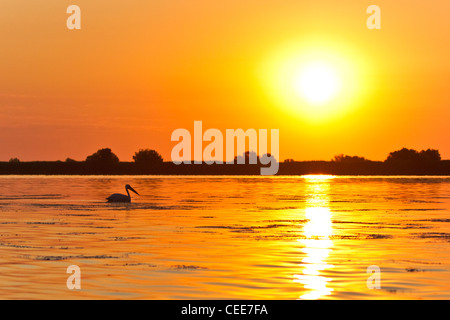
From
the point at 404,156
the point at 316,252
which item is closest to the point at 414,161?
the point at 404,156

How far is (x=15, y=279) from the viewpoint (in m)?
18.1

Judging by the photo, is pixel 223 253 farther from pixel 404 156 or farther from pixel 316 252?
pixel 404 156

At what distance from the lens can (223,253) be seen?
2294cm

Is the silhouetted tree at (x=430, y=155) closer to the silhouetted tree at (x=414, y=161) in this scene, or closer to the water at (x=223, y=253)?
the silhouetted tree at (x=414, y=161)

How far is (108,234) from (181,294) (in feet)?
38.3

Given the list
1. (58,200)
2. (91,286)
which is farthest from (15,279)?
(58,200)

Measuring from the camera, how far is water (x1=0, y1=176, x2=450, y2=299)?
1706 cm

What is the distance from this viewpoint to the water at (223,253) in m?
17.1

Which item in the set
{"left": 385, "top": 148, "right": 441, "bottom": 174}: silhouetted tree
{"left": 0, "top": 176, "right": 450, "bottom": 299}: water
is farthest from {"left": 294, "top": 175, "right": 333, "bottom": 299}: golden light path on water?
{"left": 385, "top": 148, "right": 441, "bottom": 174}: silhouetted tree

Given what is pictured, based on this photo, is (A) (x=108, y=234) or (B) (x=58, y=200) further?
(B) (x=58, y=200)

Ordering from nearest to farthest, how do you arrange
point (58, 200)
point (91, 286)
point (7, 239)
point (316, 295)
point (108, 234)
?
point (316, 295) → point (91, 286) → point (7, 239) → point (108, 234) → point (58, 200)

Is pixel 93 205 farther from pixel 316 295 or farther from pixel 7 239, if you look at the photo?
pixel 316 295

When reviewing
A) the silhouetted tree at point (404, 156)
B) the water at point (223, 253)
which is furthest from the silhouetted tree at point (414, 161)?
the water at point (223, 253)
